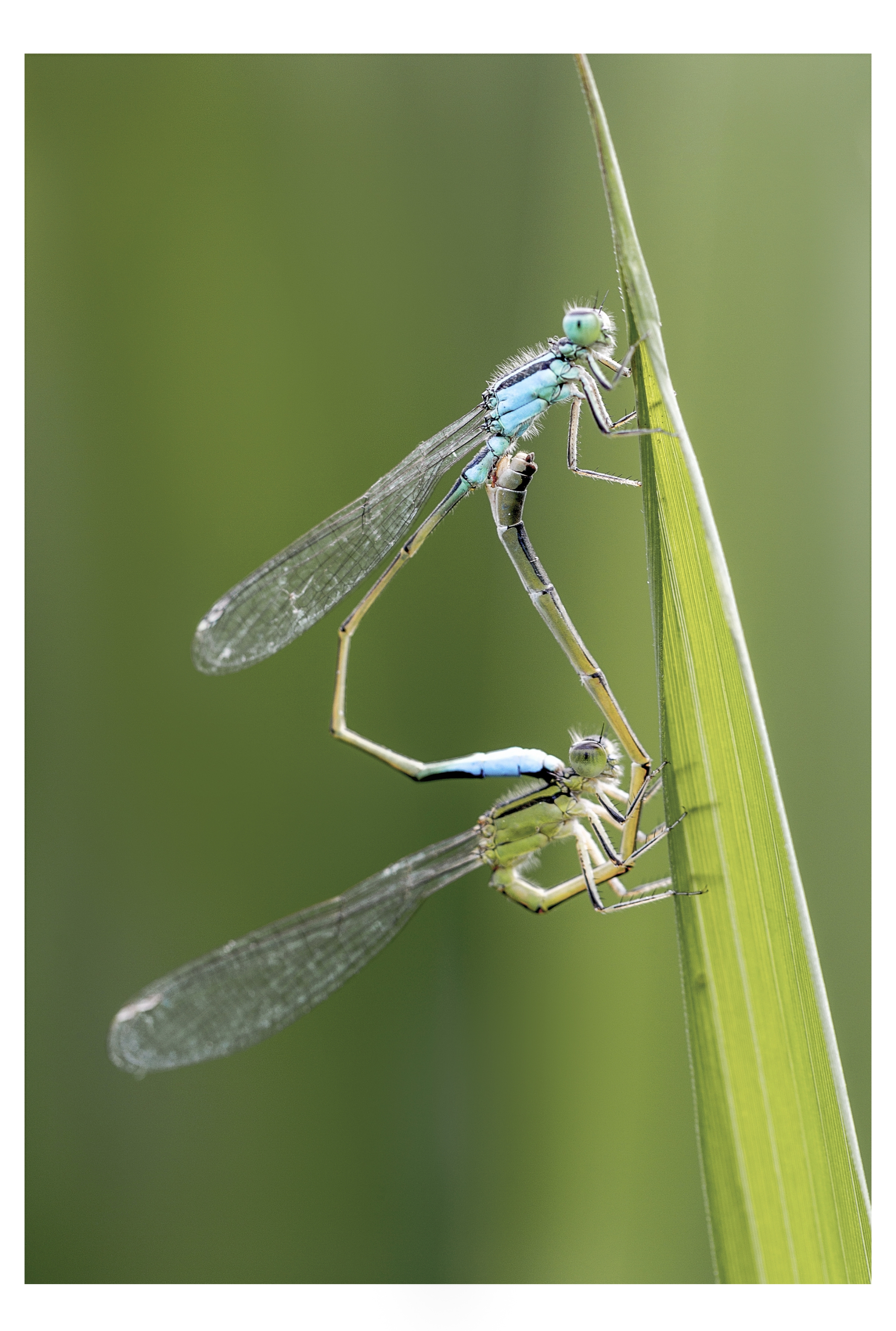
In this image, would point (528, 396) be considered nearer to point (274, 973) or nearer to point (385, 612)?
point (385, 612)

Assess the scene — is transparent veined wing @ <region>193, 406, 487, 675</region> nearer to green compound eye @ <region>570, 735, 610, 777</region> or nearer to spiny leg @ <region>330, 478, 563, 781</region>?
spiny leg @ <region>330, 478, 563, 781</region>

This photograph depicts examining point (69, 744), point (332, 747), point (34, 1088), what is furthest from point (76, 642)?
point (34, 1088)

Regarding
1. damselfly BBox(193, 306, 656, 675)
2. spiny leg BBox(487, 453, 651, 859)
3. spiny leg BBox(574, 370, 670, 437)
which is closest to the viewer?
spiny leg BBox(574, 370, 670, 437)

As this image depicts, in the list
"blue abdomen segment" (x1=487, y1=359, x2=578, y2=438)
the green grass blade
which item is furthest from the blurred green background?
the green grass blade

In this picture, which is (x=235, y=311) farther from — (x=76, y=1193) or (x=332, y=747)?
(x=76, y=1193)

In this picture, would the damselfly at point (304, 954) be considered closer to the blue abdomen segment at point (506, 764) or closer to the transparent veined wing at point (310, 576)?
the blue abdomen segment at point (506, 764)

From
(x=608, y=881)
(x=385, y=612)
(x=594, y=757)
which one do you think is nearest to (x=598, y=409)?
(x=594, y=757)
